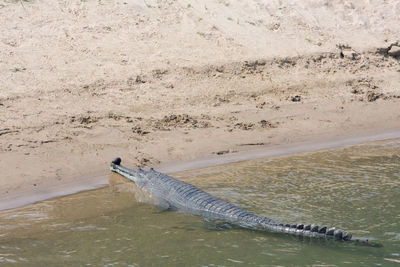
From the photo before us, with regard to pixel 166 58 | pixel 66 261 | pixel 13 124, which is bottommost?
pixel 66 261

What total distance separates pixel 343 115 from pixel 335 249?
508cm

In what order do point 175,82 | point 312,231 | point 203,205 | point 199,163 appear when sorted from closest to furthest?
point 312,231
point 203,205
point 199,163
point 175,82

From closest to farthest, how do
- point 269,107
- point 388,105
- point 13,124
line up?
point 13,124 → point 269,107 → point 388,105

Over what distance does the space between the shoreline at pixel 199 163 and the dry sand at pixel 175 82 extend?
3.2 inches

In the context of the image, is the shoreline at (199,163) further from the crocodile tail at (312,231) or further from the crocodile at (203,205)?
the crocodile tail at (312,231)

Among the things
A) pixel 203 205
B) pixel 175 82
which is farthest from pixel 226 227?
pixel 175 82

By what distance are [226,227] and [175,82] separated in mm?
4507

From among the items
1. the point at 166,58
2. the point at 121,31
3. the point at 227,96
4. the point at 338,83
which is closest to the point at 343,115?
the point at 338,83

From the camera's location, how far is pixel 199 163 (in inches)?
322

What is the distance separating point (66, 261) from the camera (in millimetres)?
5203

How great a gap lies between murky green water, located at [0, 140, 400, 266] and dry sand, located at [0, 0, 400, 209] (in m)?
0.74

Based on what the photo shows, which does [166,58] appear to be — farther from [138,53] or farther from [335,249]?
[335,249]

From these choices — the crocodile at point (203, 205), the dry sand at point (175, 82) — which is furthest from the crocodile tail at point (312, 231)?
the dry sand at point (175, 82)

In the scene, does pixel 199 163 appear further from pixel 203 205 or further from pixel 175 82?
pixel 175 82
